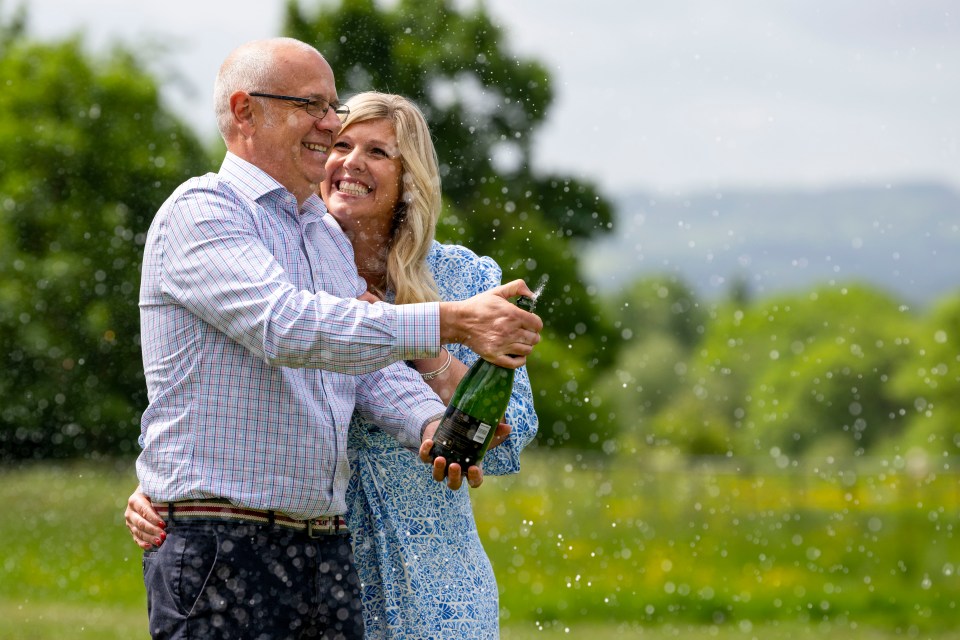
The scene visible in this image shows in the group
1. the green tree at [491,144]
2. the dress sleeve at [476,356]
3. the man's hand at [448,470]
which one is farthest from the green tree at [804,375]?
the man's hand at [448,470]

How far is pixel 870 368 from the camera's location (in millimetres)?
67875

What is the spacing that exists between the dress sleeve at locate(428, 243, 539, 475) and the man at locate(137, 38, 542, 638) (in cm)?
38

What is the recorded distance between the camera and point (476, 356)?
145 inches

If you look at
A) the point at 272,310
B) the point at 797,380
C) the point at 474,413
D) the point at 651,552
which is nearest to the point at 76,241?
the point at 651,552

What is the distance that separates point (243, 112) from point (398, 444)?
959mm

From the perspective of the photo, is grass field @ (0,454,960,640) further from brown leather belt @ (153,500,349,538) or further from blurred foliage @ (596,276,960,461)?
blurred foliage @ (596,276,960,461)

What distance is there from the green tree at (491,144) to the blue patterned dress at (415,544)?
18.1 m

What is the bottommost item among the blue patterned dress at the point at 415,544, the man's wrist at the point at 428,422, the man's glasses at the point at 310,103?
the blue patterned dress at the point at 415,544

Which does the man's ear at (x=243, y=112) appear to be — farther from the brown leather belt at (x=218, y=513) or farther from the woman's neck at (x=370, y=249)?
the brown leather belt at (x=218, y=513)

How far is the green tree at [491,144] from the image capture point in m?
24.5

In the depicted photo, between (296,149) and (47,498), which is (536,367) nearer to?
(47,498)

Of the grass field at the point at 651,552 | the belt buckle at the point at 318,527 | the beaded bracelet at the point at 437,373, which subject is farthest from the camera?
the grass field at the point at 651,552

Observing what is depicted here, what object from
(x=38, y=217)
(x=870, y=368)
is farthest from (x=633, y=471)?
(x=870, y=368)

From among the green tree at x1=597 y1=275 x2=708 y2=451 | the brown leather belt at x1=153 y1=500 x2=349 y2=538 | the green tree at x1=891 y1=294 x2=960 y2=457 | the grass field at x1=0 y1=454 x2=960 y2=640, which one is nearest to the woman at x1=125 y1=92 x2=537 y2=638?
the brown leather belt at x1=153 y1=500 x2=349 y2=538
